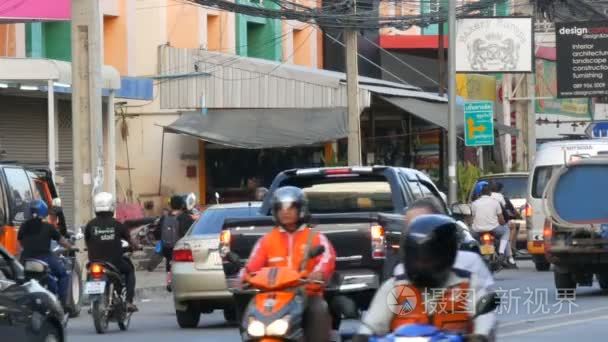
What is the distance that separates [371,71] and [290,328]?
3953 cm

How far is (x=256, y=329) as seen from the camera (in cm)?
989

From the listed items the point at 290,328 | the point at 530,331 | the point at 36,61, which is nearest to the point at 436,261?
the point at 290,328

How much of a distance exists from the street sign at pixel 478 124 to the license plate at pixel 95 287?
19.6 metres

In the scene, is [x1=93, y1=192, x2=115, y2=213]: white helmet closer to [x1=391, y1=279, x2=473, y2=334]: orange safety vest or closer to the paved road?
the paved road

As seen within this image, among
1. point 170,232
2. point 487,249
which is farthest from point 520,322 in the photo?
point 487,249

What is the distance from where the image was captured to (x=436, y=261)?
24.2ft

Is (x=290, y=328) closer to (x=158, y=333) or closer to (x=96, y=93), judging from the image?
(x=158, y=333)

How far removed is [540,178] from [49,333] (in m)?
17.3

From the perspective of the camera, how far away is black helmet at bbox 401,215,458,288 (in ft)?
24.0

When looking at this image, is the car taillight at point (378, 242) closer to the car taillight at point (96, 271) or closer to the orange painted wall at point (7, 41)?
the car taillight at point (96, 271)

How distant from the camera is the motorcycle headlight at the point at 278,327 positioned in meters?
9.85

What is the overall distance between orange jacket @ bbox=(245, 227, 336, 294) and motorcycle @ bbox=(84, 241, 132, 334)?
24.1ft

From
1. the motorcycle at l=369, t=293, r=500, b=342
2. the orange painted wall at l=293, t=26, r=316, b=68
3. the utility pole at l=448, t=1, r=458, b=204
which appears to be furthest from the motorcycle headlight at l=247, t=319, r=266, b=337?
the orange painted wall at l=293, t=26, r=316, b=68

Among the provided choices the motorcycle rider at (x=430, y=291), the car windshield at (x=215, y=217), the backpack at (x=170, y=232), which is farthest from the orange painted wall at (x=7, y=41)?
the motorcycle rider at (x=430, y=291)
